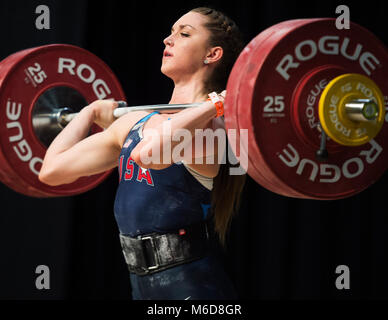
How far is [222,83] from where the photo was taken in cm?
189

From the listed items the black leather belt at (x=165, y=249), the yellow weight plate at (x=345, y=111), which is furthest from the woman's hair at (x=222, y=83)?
the yellow weight plate at (x=345, y=111)

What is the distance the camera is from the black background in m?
2.45

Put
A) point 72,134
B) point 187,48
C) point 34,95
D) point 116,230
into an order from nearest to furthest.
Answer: point 187,48
point 72,134
point 34,95
point 116,230

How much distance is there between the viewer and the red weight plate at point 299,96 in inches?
56.1

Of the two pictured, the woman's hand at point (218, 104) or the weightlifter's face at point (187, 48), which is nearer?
the woman's hand at point (218, 104)

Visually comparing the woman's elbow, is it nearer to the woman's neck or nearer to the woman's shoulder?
the woman's shoulder

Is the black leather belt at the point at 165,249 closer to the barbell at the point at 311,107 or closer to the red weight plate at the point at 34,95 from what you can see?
the barbell at the point at 311,107

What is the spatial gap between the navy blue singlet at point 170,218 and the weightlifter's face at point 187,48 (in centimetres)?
25

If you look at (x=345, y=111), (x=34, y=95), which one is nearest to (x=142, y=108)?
(x=34, y=95)

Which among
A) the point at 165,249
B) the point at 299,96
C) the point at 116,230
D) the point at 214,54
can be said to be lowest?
the point at 116,230

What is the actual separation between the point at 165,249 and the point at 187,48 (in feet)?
1.99

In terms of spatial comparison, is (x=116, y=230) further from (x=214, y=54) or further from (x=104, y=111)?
(x=214, y=54)

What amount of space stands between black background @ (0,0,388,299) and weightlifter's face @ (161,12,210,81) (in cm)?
75

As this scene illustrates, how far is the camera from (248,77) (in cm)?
144
